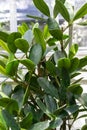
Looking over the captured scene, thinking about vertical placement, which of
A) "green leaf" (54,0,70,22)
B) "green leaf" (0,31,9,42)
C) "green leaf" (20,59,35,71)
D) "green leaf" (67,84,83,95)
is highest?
"green leaf" (54,0,70,22)

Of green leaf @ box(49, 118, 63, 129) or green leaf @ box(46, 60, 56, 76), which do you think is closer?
green leaf @ box(49, 118, 63, 129)

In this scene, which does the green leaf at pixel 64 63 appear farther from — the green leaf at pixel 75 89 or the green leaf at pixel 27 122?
the green leaf at pixel 27 122

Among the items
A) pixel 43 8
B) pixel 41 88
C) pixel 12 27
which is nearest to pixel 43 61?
pixel 41 88

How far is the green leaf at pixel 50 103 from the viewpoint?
2.95 ft

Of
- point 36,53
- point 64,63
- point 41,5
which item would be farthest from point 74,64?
point 41,5

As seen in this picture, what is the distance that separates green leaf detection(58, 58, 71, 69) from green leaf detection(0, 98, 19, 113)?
0.21m

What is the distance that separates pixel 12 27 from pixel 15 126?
69.5 inches

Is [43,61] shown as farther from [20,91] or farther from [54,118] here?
[54,118]

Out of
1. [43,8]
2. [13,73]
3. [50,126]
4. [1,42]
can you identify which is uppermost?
[43,8]

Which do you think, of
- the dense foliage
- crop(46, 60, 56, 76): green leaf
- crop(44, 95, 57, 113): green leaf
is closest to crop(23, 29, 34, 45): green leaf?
the dense foliage

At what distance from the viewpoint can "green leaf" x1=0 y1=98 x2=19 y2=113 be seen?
88 centimetres

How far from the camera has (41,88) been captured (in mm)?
1019

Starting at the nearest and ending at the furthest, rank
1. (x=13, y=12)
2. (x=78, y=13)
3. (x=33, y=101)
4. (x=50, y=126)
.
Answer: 1. (x=50, y=126)
2. (x=78, y=13)
3. (x=33, y=101)
4. (x=13, y=12)

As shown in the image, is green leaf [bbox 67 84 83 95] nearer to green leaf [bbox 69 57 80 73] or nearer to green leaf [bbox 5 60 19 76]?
green leaf [bbox 69 57 80 73]
